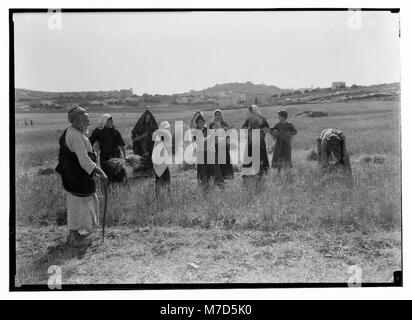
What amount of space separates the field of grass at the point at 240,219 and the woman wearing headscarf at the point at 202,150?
8cm

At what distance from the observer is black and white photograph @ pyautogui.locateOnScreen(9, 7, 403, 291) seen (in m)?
5.71

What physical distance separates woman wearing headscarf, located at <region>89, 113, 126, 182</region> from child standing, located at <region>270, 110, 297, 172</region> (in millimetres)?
1696

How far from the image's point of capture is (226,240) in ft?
18.9

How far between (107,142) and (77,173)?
0.47 metres

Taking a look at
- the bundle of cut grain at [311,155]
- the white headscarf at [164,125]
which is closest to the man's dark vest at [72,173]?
the white headscarf at [164,125]

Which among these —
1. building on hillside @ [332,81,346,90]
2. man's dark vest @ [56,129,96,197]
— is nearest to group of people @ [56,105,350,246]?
man's dark vest @ [56,129,96,197]

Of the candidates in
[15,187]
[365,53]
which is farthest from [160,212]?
[365,53]

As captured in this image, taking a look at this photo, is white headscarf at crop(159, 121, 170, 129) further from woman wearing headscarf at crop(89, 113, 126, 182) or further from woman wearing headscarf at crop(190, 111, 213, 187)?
woman wearing headscarf at crop(89, 113, 126, 182)

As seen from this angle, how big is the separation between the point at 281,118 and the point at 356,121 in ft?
Answer: 2.71

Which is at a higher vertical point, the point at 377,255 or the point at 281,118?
the point at 281,118

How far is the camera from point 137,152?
19.6 ft

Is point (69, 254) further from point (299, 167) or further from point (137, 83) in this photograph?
point (299, 167)

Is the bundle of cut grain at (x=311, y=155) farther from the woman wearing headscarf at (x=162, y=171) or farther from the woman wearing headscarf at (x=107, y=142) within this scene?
the woman wearing headscarf at (x=107, y=142)

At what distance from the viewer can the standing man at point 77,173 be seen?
18.9 ft
